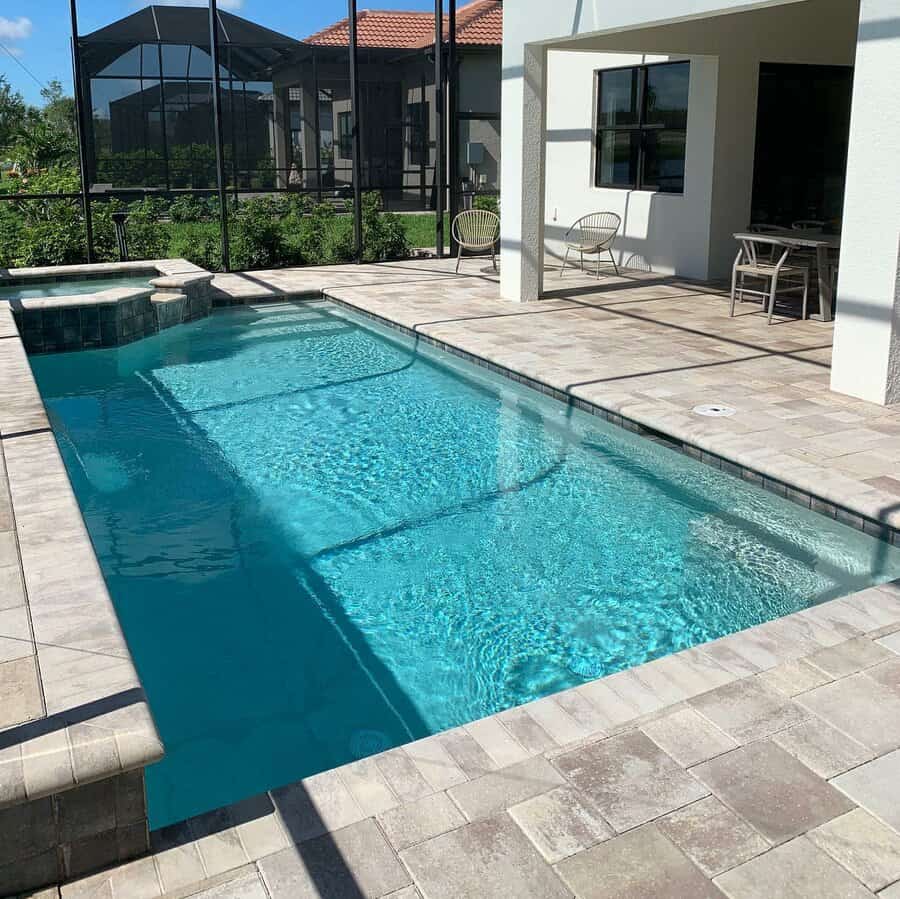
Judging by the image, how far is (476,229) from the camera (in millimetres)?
12578

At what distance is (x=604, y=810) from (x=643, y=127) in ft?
33.3

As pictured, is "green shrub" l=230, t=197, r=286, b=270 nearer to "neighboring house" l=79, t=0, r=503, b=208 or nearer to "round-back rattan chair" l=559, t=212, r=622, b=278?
"round-back rattan chair" l=559, t=212, r=622, b=278

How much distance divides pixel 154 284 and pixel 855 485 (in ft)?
24.0

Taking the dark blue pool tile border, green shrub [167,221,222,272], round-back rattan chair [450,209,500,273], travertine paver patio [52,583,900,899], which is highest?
round-back rattan chair [450,209,500,273]

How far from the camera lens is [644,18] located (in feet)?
23.2

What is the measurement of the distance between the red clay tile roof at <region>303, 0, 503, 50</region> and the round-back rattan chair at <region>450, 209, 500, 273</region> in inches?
338

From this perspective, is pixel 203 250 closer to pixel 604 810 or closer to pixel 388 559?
pixel 388 559

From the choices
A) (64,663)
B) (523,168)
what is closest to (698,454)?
(64,663)

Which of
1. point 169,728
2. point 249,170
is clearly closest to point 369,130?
point 249,170

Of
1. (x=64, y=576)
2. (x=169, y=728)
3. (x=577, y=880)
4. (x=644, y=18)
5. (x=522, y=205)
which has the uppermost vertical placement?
(x=644, y=18)

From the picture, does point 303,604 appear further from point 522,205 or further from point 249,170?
point 249,170

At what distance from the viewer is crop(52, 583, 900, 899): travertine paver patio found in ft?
7.14

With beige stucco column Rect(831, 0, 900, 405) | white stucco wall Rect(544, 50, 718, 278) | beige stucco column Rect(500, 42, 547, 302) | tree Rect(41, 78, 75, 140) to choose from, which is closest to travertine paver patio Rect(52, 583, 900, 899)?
beige stucco column Rect(831, 0, 900, 405)

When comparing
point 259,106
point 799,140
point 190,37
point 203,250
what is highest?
point 190,37
